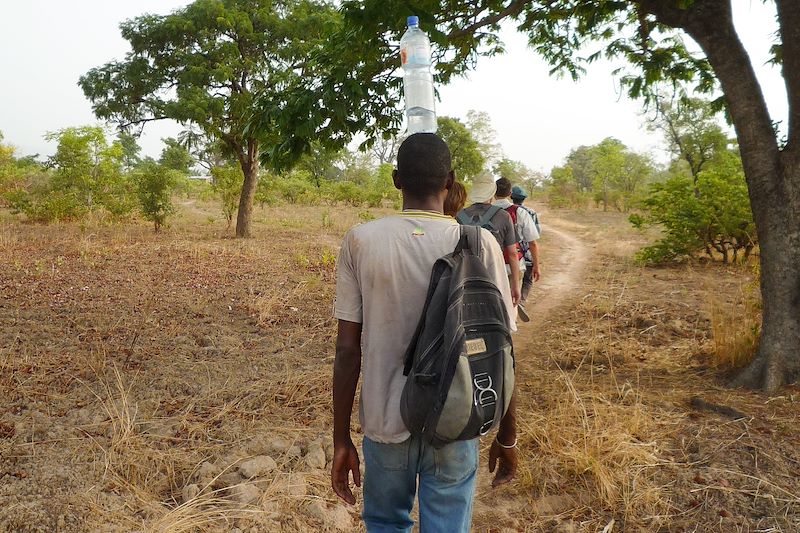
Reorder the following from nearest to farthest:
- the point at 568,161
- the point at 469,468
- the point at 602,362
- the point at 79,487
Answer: the point at 469,468, the point at 79,487, the point at 602,362, the point at 568,161

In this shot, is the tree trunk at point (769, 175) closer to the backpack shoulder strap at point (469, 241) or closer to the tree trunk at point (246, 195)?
the backpack shoulder strap at point (469, 241)

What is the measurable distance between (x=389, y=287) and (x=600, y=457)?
2.12 m

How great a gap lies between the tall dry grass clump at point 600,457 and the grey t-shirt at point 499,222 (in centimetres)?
136

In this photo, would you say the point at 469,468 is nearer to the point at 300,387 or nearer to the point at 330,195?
the point at 300,387

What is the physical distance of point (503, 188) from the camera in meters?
5.07

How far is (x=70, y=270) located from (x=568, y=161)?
166 ft

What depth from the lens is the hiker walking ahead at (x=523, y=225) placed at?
16.6 feet

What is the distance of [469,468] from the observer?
5.09 ft

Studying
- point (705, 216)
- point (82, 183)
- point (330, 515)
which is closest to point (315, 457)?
point (330, 515)

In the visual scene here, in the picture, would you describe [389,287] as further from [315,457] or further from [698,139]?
[698,139]

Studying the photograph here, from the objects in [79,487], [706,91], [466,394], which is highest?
[706,91]

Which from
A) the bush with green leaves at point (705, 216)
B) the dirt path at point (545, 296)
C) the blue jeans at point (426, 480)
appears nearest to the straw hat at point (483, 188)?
the dirt path at point (545, 296)

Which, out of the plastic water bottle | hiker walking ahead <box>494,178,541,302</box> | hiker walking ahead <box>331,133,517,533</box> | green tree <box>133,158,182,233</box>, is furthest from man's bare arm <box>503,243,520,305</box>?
green tree <box>133,158,182,233</box>

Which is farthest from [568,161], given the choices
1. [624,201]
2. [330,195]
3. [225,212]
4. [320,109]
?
[320,109]
